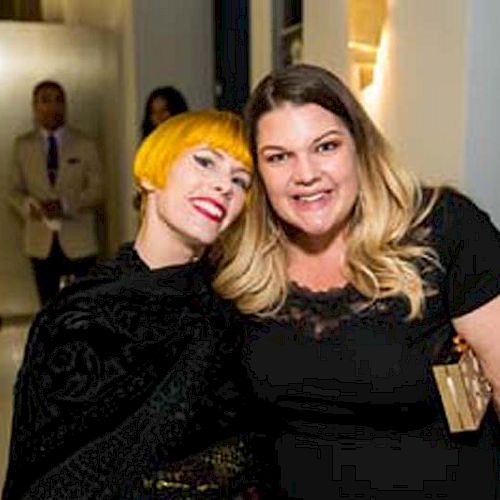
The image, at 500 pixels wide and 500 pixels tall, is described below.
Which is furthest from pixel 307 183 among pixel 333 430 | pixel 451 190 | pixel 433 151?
pixel 433 151

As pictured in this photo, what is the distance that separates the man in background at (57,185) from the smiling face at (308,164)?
4.07 meters

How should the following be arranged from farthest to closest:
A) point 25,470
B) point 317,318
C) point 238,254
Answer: point 238,254, point 317,318, point 25,470

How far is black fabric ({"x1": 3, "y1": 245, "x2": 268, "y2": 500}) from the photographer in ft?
4.38

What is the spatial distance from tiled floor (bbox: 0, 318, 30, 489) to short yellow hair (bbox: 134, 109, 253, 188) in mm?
2047

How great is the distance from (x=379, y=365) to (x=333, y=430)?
137 millimetres

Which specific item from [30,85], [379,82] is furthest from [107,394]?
[30,85]

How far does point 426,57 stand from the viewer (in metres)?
2.60

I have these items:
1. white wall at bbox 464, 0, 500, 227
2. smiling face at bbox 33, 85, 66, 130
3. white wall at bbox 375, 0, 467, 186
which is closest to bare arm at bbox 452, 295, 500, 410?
white wall at bbox 375, 0, 467, 186

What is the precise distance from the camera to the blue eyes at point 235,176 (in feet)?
4.89

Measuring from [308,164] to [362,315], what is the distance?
0.26m

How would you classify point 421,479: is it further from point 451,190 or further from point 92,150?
point 92,150

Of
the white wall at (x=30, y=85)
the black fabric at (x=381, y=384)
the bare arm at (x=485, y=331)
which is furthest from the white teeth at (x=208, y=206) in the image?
the white wall at (x=30, y=85)

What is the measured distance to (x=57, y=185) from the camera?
542 centimetres

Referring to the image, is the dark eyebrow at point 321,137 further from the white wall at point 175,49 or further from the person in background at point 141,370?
the white wall at point 175,49
